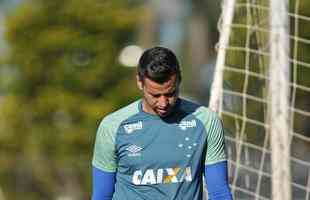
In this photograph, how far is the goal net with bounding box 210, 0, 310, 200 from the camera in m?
6.86

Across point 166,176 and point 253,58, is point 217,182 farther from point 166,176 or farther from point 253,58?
point 253,58

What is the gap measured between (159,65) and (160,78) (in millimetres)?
66

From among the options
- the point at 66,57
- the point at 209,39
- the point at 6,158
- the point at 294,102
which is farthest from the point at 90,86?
the point at 209,39

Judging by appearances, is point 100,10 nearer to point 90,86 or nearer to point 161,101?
point 90,86

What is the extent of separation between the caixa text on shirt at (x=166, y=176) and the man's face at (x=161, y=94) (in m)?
0.28

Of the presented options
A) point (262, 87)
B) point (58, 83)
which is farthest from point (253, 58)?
point (58, 83)

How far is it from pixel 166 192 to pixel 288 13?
6.95 ft

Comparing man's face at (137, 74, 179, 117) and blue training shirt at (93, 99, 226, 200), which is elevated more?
man's face at (137, 74, 179, 117)

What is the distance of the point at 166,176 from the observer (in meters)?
5.25

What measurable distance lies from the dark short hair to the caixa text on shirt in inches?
17.7

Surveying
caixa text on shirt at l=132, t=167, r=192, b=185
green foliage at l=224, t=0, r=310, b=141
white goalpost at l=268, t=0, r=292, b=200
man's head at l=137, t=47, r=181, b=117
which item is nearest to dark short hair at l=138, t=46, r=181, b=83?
man's head at l=137, t=47, r=181, b=117

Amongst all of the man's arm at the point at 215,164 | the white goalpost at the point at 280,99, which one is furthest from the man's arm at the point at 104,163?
A: the white goalpost at the point at 280,99

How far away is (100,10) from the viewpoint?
15867 millimetres

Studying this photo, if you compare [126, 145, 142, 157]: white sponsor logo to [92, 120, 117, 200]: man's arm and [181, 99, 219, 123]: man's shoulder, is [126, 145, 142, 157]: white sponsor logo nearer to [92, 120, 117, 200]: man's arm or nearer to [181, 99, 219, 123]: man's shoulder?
[92, 120, 117, 200]: man's arm
